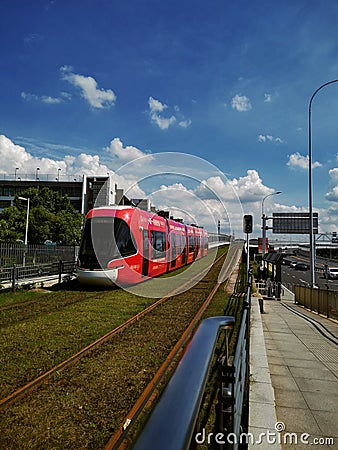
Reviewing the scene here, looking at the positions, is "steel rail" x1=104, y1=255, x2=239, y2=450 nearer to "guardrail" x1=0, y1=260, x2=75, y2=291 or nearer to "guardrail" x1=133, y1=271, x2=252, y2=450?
"guardrail" x1=133, y1=271, x2=252, y2=450

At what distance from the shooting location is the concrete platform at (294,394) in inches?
139

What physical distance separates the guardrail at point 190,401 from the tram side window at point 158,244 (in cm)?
1542

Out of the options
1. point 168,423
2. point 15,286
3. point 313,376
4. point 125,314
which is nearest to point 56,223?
point 15,286

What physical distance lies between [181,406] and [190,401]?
2.0 inches

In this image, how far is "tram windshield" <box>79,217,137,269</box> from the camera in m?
14.5

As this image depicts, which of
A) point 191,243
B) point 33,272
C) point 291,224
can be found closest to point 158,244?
point 33,272

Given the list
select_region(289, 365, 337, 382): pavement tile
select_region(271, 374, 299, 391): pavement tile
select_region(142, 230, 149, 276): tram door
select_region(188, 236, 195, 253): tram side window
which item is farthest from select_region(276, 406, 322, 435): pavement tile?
select_region(188, 236, 195, 253): tram side window

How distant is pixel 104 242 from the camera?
47.7 feet

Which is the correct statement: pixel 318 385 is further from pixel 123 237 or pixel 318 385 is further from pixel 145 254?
pixel 145 254

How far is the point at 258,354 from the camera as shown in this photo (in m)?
6.27

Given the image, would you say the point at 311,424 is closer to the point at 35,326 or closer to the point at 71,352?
the point at 71,352

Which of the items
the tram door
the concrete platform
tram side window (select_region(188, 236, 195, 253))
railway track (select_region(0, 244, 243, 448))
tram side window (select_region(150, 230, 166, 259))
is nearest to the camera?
the concrete platform

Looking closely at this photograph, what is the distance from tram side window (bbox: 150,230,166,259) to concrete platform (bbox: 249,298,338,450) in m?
10.1

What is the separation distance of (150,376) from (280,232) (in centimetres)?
4160
